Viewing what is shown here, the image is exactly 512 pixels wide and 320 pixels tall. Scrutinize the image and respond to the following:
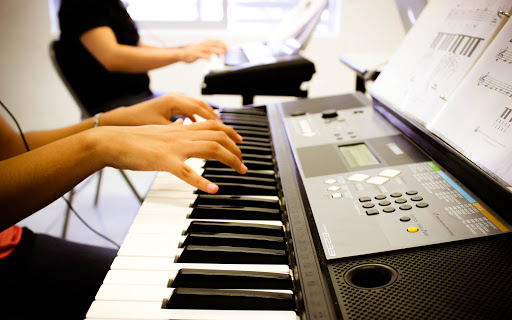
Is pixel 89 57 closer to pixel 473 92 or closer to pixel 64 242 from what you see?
pixel 64 242

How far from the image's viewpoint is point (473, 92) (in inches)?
30.5

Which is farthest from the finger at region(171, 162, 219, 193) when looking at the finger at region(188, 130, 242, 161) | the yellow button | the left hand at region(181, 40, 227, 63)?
the left hand at region(181, 40, 227, 63)

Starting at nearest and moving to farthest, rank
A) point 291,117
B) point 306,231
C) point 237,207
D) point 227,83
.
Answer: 1. point 306,231
2. point 237,207
3. point 291,117
4. point 227,83

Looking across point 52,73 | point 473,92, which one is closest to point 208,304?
point 473,92

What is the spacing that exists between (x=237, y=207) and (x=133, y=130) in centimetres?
31

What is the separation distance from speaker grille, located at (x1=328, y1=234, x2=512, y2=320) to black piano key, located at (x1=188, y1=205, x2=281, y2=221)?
20 centimetres

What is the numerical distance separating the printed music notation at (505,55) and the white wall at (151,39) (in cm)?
328

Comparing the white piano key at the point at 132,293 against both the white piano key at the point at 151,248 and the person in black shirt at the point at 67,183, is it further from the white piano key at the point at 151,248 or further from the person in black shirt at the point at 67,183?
the person in black shirt at the point at 67,183

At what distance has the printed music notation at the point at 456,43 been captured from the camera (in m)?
0.87

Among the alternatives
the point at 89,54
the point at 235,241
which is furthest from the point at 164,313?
the point at 89,54

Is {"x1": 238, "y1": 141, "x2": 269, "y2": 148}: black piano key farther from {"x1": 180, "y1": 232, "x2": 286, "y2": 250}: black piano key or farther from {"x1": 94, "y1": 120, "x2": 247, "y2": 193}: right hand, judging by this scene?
{"x1": 180, "y1": 232, "x2": 286, "y2": 250}: black piano key

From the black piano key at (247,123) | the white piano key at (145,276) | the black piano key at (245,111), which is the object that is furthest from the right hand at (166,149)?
the black piano key at (245,111)

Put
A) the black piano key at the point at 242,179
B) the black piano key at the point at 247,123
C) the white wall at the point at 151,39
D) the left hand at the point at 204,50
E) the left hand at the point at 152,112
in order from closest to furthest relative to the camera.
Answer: the black piano key at the point at 242,179 < the left hand at the point at 152,112 < the black piano key at the point at 247,123 < the left hand at the point at 204,50 < the white wall at the point at 151,39

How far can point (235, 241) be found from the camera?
2.27 ft
